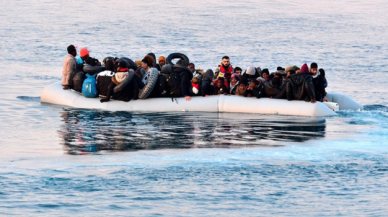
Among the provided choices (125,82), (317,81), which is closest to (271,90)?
(317,81)

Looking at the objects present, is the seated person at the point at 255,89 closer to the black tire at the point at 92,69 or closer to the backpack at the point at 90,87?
the black tire at the point at 92,69

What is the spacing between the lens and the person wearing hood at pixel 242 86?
19953 millimetres

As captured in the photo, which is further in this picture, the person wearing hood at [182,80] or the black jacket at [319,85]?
the person wearing hood at [182,80]

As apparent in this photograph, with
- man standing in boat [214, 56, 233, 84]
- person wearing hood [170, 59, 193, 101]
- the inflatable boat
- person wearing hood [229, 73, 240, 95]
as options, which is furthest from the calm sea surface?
man standing in boat [214, 56, 233, 84]

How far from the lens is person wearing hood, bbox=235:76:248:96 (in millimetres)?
19953

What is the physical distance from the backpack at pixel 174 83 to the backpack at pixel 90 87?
6.74 ft

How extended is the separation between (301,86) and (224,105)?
2075 millimetres

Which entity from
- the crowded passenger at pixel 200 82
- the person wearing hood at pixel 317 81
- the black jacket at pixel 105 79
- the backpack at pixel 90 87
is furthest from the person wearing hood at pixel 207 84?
the backpack at pixel 90 87

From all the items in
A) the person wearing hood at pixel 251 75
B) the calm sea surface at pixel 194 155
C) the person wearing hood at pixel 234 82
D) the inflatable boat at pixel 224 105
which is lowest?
the calm sea surface at pixel 194 155

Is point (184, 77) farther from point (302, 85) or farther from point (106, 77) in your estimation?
point (302, 85)

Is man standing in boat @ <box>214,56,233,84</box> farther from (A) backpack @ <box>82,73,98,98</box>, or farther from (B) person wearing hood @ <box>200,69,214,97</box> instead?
(A) backpack @ <box>82,73,98,98</box>

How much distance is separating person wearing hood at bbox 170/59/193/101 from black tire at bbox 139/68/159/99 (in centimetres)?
48

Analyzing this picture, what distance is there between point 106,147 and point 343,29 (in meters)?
30.7

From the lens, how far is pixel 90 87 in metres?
20.7
